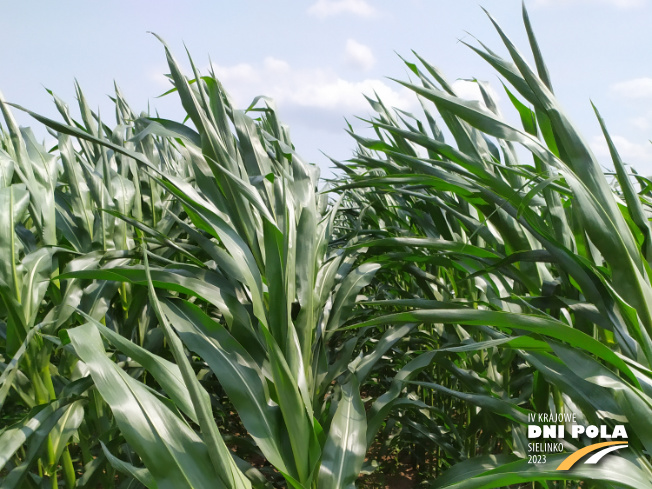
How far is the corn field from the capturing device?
618 mm

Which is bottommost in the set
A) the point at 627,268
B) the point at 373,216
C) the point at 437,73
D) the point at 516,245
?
the point at 627,268

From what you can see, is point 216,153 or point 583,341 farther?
point 216,153

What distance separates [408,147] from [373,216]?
0.68m

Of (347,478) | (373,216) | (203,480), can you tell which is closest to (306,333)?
(347,478)

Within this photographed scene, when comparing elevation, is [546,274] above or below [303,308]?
above

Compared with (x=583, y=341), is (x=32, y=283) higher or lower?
higher

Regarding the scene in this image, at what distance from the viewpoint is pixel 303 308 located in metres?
0.87

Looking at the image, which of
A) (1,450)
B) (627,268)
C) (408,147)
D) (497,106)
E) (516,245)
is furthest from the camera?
(408,147)

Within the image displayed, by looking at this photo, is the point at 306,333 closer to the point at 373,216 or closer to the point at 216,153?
the point at 216,153

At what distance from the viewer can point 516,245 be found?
3.25ft

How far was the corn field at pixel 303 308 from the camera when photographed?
0.62m

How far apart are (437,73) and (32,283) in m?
0.89

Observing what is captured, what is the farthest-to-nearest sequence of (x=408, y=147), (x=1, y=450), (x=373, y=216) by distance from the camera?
(x=373, y=216)
(x=408, y=147)
(x=1, y=450)

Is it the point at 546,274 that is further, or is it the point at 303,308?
the point at 546,274
